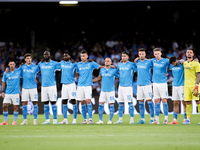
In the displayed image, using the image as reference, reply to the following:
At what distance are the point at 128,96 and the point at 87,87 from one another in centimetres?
141

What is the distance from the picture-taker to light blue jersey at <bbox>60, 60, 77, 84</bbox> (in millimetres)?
13734

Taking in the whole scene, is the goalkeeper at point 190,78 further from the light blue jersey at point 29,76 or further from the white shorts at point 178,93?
the light blue jersey at point 29,76

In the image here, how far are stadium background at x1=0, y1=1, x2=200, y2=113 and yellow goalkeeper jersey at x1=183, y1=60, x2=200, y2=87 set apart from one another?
39.7ft

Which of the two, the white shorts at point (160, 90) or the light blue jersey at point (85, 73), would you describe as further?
the light blue jersey at point (85, 73)

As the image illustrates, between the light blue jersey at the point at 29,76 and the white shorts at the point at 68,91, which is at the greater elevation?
the light blue jersey at the point at 29,76

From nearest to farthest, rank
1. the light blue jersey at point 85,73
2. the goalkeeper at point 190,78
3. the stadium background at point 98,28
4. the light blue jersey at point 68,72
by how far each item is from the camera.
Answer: the goalkeeper at point 190,78
the light blue jersey at point 85,73
the light blue jersey at point 68,72
the stadium background at point 98,28

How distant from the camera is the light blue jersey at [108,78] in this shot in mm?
13766

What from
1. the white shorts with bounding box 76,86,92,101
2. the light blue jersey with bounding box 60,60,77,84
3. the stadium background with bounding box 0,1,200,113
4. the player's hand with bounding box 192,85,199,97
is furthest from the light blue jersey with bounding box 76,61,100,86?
the stadium background with bounding box 0,1,200,113

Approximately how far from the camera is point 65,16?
94.8 feet

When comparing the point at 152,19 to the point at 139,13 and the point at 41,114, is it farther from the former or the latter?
the point at 41,114

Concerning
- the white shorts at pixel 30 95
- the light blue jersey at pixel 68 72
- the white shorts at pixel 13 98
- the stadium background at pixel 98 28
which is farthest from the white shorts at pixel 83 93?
the stadium background at pixel 98 28

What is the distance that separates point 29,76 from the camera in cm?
1352

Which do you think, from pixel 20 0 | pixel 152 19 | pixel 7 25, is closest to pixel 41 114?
pixel 20 0

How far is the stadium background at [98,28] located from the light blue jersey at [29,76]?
445 inches
